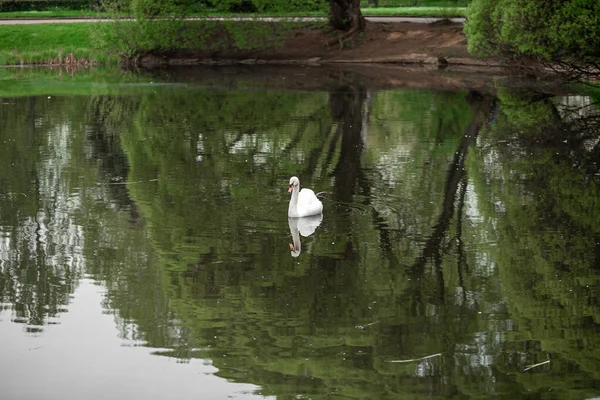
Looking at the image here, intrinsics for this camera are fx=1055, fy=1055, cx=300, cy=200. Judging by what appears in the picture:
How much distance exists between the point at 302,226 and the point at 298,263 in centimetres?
220

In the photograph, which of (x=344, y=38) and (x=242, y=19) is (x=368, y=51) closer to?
(x=344, y=38)

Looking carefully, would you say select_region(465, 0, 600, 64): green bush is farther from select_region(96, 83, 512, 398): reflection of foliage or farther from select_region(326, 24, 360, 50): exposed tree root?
select_region(326, 24, 360, 50): exposed tree root

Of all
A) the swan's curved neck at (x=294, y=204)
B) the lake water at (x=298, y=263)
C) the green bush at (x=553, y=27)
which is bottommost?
the lake water at (x=298, y=263)

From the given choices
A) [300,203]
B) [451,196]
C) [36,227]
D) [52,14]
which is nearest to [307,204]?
[300,203]

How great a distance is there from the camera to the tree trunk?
5331 centimetres

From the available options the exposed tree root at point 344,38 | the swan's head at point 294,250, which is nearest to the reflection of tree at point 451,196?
the swan's head at point 294,250

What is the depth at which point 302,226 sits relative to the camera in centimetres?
1747

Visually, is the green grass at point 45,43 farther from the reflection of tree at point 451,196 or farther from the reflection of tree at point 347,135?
the reflection of tree at point 451,196

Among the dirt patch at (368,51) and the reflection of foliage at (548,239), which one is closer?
the reflection of foliage at (548,239)

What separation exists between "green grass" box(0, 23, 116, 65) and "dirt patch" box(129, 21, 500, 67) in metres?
2.66

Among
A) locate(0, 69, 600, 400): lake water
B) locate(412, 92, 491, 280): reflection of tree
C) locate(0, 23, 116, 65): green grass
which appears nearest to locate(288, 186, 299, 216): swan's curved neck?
locate(0, 69, 600, 400): lake water

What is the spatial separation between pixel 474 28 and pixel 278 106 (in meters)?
8.56

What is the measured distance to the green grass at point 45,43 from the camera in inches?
2042

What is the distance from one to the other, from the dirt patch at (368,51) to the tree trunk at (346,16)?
57 cm
